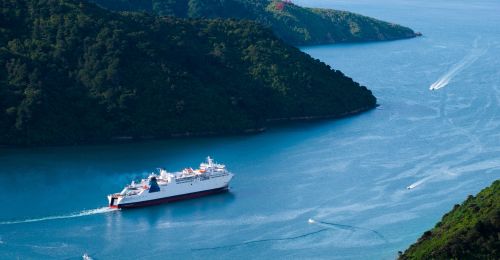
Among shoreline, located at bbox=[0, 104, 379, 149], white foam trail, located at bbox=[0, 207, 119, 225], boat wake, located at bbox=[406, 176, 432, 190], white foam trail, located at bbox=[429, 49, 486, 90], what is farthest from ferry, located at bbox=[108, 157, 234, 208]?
white foam trail, located at bbox=[429, 49, 486, 90]

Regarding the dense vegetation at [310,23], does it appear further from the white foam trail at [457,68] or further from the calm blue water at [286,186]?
the calm blue water at [286,186]

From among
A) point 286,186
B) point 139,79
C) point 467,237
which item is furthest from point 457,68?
point 467,237

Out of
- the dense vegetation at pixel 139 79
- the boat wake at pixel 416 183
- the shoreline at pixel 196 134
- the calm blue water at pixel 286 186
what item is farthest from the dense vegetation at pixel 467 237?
the dense vegetation at pixel 139 79

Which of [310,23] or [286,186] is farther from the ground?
[310,23]

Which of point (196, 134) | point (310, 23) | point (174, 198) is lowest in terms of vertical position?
point (174, 198)

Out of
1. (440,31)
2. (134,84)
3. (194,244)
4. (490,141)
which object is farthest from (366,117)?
(440,31)

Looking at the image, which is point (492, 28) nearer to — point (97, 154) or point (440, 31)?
→ point (440, 31)

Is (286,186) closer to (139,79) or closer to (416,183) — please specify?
(416,183)
